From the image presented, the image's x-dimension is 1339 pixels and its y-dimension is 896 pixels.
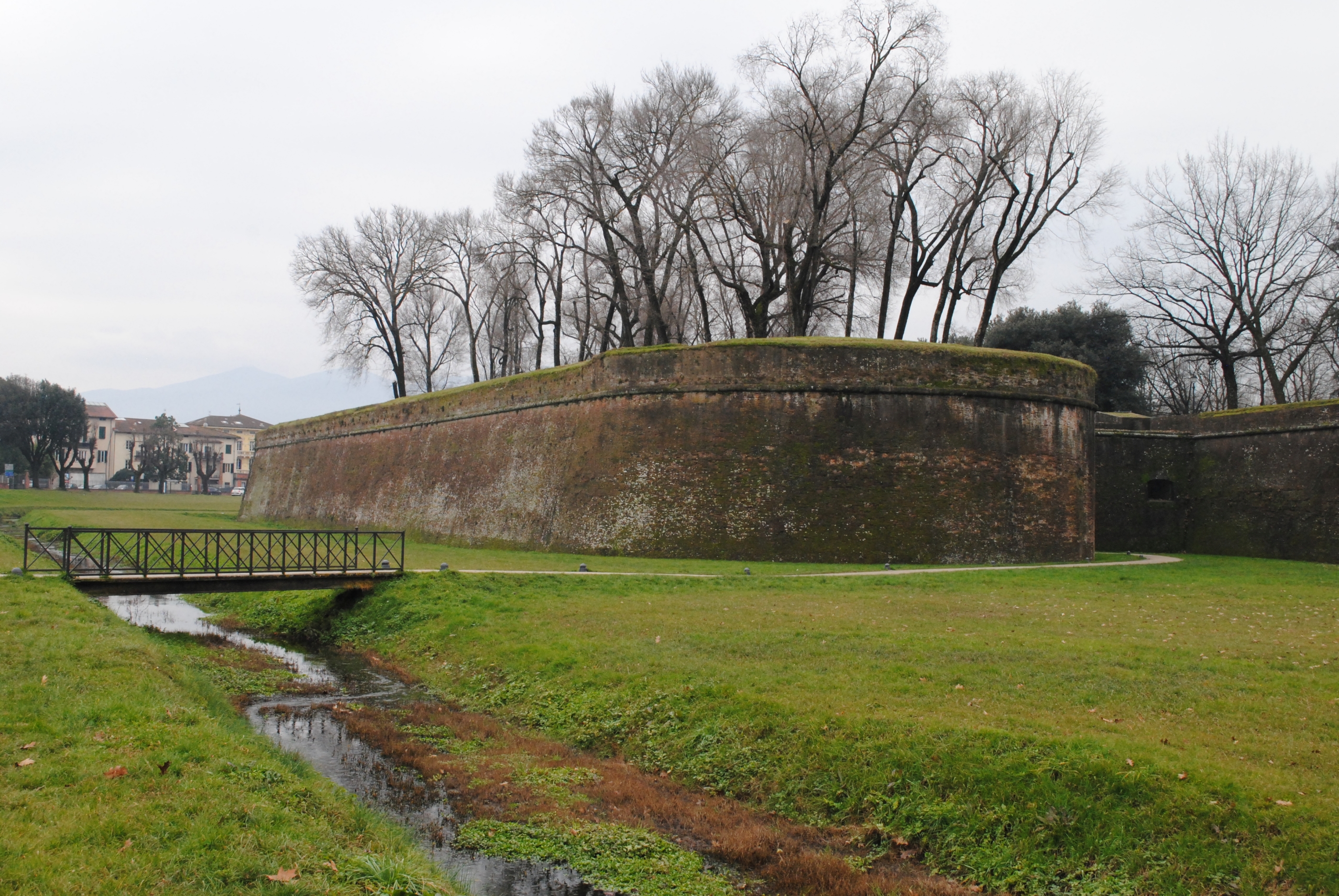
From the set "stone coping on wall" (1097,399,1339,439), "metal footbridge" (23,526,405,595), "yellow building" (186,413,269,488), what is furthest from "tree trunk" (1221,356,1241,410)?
"yellow building" (186,413,269,488)

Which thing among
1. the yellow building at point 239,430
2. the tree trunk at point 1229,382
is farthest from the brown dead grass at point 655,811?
the yellow building at point 239,430

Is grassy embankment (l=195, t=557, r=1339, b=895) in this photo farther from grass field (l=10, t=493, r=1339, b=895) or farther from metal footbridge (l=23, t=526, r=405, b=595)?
metal footbridge (l=23, t=526, r=405, b=595)

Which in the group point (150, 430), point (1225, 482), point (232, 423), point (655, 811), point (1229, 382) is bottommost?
point (655, 811)

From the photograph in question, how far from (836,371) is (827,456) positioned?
75.5 inches

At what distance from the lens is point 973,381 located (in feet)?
66.9

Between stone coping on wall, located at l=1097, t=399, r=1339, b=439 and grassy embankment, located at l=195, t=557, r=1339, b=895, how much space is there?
12.5 m

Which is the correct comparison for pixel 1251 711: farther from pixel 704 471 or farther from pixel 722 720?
pixel 704 471

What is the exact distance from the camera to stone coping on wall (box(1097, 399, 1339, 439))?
24234 mm

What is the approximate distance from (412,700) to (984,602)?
26.4 ft

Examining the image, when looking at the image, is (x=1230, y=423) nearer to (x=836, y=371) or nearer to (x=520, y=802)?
(x=836, y=371)

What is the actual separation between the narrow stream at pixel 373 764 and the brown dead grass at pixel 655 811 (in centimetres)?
21

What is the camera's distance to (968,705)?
7.45 metres

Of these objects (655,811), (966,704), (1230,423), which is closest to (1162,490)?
(1230,423)

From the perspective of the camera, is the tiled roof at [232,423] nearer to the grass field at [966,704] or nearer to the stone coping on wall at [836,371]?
the stone coping on wall at [836,371]
